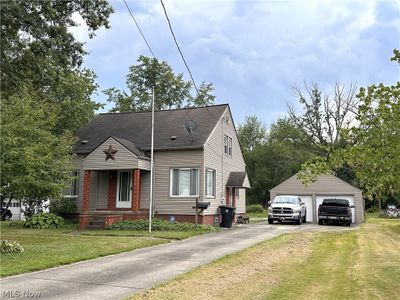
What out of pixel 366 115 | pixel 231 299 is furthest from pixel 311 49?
pixel 231 299

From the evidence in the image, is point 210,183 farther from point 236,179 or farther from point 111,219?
point 111,219

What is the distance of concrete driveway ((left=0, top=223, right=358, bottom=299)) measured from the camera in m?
7.10

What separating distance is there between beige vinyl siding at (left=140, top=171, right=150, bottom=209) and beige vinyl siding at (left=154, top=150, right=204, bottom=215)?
427mm

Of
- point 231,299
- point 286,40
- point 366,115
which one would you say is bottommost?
point 231,299

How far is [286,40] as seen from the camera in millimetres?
13430

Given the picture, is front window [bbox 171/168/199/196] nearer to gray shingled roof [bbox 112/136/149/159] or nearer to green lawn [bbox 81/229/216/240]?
gray shingled roof [bbox 112/136/149/159]

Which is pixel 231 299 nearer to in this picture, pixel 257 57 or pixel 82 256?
pixel 82 256

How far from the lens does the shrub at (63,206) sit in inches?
914

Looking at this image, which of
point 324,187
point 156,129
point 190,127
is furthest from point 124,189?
point 324,187

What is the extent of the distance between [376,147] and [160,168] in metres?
15.1

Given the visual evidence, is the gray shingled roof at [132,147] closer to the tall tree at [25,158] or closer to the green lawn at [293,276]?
the tall tree at [25,158]

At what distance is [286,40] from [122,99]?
3117 centimetres

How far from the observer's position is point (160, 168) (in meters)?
22.0

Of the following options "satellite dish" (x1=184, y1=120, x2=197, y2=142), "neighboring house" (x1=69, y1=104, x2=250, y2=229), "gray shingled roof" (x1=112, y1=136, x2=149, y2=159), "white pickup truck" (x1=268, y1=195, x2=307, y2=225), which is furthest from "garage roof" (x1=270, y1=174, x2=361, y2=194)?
"gray shingled roof" (x1=112, y1=136, x2=149, y2=159)
